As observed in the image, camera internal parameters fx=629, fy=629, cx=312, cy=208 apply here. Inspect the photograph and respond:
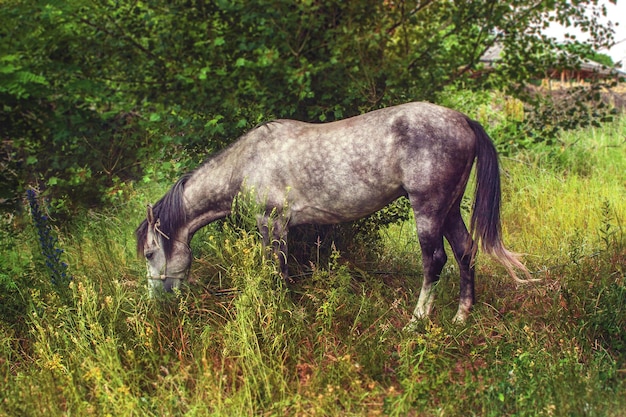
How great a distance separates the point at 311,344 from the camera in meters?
4.15

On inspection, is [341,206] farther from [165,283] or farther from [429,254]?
[165,283]

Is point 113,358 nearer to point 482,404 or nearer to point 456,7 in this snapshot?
point 482,404

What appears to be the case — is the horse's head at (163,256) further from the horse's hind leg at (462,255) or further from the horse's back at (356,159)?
the horse's hind leg at (462,255)

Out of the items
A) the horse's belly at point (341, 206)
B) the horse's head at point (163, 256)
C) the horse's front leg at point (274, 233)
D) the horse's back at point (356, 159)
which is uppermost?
the horse's back at point (356, 159)

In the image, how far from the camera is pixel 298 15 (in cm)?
515

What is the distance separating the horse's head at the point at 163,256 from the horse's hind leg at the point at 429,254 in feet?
6.03

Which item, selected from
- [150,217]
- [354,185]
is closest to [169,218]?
[150,217]

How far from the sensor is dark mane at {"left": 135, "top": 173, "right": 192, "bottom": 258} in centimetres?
494

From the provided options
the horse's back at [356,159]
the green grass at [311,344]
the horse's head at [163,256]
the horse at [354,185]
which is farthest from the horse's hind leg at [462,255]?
the horse's head at [163,256]

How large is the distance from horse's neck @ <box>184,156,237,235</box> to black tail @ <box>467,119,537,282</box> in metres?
1.84

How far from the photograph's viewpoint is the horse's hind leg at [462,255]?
4711 millimetres

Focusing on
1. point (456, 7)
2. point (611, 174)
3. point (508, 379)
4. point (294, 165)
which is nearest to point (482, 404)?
point (508, 379)

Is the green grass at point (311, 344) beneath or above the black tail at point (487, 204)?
beneath

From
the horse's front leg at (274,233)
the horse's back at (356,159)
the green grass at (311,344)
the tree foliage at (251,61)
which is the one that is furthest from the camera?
the tree foliage at (251,61)
